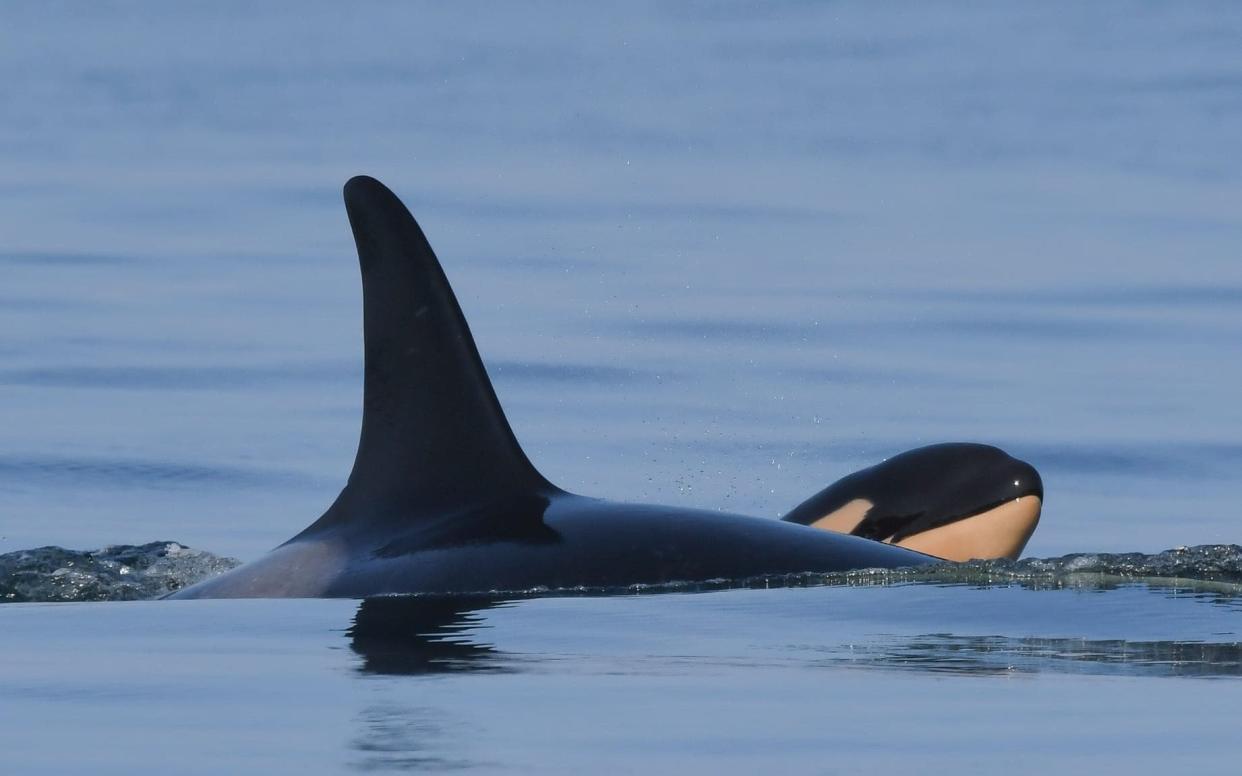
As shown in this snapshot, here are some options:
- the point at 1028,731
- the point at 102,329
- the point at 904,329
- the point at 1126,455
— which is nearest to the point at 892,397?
the point at 1126,455

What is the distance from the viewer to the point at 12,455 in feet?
63.5

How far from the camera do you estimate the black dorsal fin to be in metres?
9.75

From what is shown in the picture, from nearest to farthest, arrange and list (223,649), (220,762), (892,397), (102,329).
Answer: (220,762) → (223,649) → (892,397) → (102,329)

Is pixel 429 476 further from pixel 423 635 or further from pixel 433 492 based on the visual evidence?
pixel 423 635

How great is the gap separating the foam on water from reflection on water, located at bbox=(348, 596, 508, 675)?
0.41 m

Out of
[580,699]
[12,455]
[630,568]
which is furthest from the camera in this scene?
[12,455]

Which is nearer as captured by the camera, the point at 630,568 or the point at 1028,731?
the point at 1028,731

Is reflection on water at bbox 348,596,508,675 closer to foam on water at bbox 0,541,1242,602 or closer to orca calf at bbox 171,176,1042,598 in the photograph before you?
foam on water at bbox 0,541,1242,602

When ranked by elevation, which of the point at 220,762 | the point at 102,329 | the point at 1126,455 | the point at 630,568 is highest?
the point at 102,329

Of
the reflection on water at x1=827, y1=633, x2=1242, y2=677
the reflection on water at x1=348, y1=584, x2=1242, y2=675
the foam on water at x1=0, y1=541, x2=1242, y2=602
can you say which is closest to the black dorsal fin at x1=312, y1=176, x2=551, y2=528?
the foam on water at x1=0, y1=541, x2=1242, y2=602

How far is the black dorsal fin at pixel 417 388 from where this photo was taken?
32.0 feet

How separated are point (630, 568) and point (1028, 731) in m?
3.45

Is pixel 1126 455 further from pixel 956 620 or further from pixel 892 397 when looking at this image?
pixel 956 620

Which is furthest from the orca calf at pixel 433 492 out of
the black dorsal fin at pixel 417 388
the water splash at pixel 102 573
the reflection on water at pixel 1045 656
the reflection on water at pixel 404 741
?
the reflection on water at pixel 404 741
